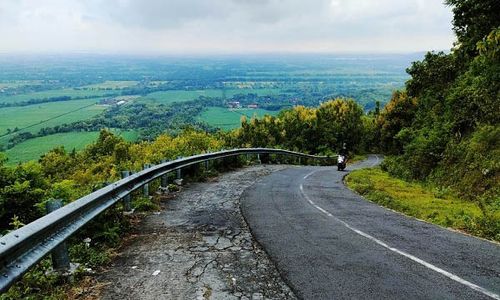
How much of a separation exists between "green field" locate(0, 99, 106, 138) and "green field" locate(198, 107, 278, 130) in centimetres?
3246

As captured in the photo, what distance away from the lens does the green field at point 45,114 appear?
10553cm

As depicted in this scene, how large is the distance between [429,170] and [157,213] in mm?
15808

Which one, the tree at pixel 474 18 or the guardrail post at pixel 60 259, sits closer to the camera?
the guardrail post at pixel 60 259

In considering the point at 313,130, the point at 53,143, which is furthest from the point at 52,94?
the point at 313,130

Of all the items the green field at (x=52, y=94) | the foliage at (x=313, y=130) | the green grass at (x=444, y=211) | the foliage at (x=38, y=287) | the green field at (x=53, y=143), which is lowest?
the green field at (x=52, y=94)

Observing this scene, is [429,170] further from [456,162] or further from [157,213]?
[157,213]

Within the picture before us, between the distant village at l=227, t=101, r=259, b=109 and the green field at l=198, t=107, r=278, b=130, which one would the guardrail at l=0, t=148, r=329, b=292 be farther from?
the distant village at l=227, t=101, r=259, b=109

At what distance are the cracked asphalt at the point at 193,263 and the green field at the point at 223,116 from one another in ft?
313

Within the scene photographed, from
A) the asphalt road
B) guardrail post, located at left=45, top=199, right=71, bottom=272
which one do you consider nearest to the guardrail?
guardrail post, located at left=45, top=199, right=71, bottom=272

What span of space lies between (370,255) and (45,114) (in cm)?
13557

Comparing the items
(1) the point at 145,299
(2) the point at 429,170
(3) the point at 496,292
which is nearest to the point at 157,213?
(1) the point at 145,299

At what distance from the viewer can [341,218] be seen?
9.41 meters

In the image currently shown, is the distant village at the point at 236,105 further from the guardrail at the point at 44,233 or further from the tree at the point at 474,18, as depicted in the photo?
the guardrail at the point at 44,233

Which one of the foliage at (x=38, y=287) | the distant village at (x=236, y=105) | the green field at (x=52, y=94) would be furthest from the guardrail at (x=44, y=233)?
the green field at (x=52, y=94)
